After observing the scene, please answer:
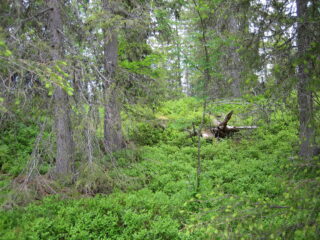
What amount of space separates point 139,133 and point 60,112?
2365 millimetres

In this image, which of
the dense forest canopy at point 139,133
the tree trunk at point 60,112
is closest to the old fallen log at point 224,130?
the dense forest canopy at point 139,133

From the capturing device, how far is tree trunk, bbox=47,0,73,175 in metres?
6.49

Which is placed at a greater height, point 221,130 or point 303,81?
point 303,81

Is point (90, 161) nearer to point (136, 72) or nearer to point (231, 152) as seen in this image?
point (136, 72)

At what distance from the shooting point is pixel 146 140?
1103 cm

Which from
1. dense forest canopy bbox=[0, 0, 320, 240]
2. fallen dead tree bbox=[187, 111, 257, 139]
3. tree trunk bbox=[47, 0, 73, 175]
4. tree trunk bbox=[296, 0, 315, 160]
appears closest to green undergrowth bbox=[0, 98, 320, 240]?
dense forest canopy bbox=[0, 0, 320, 240]

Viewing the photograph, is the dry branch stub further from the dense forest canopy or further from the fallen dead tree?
the dense forest canopy

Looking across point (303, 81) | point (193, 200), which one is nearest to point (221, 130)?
point (303, 81)

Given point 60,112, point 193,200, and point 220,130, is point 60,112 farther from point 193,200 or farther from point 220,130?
point 220,130

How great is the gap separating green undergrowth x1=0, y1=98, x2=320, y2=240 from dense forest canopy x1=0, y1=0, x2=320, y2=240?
0.10ft

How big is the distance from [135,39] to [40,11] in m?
4.05

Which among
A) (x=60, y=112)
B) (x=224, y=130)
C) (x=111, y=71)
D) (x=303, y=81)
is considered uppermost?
(x=111, y=71)

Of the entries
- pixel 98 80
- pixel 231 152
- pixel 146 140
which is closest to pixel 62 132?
pixel 98 80

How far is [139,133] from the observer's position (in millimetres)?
7602
